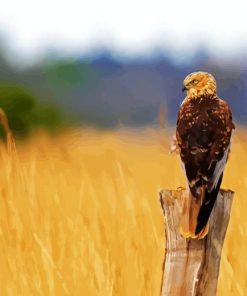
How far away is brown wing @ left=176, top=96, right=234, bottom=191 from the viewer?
2.97 m

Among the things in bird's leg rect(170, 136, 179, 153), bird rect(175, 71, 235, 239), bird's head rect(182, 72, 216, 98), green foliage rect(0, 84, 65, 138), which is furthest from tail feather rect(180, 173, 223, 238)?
green foliage rect(0, 84, 65, 138)

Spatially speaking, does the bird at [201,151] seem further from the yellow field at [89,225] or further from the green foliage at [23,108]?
the green foliage at [23,108]

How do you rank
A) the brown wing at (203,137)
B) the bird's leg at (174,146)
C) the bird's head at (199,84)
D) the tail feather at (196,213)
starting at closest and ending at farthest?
the tail feather at (196,213)
the brown wing at (203,137)
the bird's leg at (174,146)
the bird's head at (199,84)

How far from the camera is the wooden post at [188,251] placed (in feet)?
9.21

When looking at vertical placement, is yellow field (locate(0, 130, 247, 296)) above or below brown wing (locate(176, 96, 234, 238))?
below

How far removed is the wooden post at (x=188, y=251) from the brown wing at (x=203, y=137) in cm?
10

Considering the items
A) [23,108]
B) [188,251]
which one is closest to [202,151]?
[188,251]

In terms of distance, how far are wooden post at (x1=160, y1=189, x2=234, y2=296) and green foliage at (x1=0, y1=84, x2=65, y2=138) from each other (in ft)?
29.9

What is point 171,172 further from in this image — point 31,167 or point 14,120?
point 14,120

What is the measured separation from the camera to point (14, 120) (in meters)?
12.1

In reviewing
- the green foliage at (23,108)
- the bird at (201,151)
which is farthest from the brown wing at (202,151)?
the green foliage at (23,108)

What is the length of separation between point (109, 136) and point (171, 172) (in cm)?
35

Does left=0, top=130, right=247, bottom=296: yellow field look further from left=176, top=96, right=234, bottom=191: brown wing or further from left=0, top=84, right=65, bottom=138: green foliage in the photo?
left=0, top=84, right=65, bottom=138: green foliage

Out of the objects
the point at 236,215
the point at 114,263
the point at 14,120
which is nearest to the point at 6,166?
the point at 114,263
